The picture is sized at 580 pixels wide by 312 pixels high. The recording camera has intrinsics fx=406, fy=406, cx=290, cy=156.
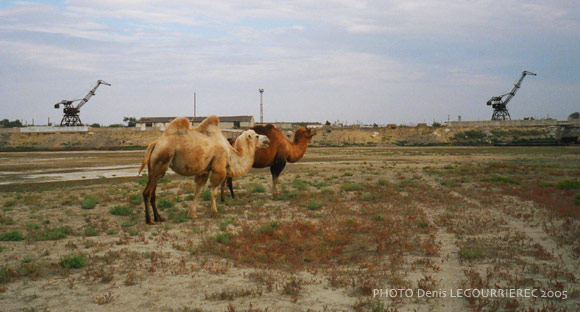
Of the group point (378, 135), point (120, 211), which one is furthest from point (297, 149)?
point (378, 135)

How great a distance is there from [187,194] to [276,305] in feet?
38.0

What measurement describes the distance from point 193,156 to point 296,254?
4.48 meters

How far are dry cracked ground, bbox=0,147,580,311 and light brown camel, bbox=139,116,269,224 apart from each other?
1162 millimetres

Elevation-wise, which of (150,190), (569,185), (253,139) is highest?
(253,139)

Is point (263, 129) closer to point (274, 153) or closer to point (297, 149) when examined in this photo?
point (274, 153)

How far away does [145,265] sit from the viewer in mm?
7652

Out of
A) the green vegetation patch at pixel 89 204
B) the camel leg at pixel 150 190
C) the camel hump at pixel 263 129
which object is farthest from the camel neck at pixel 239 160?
the green vegetation patch at pixel 89 204

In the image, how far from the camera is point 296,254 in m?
8.47

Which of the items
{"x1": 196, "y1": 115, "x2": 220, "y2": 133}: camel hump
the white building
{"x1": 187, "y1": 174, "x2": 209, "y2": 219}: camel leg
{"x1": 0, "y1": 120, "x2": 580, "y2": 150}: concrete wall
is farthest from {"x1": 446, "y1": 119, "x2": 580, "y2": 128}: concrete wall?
{"x1": 187, "y1": 174, "x2": 209, "y2": 219}: camel leg

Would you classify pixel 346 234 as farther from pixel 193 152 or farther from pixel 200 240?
pixel 193 152

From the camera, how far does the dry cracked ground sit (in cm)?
612

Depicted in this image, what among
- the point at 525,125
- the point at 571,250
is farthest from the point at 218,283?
the point at 525,125

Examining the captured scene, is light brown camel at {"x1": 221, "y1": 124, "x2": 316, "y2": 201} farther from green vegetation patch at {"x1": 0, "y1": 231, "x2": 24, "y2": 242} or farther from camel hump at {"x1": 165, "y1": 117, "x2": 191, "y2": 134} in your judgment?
green vegetation patch at {"x1": 0, "y1": 231, "x2": 24, "y2": 242}

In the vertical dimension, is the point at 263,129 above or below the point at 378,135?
below
